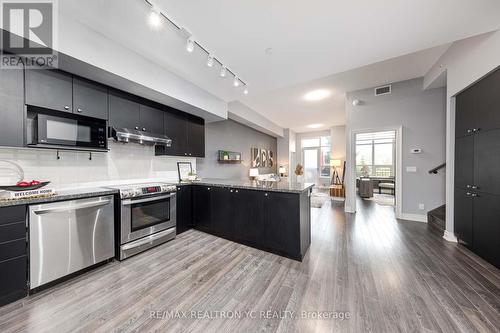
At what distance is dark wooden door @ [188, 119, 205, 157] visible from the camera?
150 inches

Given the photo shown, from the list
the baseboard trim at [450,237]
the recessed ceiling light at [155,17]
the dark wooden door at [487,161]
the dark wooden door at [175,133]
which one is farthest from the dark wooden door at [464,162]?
the dark wooden door at [175,133]

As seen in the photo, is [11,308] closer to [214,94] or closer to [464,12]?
[214,94]

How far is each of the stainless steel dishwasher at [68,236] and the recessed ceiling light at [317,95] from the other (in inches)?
187

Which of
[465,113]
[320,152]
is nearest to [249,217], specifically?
[465,113]

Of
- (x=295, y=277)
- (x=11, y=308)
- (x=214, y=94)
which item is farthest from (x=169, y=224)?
(x=214, y=94)

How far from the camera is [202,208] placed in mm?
3326

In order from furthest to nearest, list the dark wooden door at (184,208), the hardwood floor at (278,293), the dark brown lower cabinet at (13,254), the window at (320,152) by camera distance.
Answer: the window at (320,152), the dark wooden door at (184,208), the dark brown lower cabinet at (13,254), the hardwood floor at (278,293)

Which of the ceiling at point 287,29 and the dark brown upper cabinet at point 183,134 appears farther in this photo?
the dark brown upper cabinet at point 183,134

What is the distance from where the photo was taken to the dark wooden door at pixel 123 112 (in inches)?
100

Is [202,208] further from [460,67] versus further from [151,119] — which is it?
[460,67]

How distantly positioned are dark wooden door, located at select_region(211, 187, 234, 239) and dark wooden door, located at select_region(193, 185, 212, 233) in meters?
0.10

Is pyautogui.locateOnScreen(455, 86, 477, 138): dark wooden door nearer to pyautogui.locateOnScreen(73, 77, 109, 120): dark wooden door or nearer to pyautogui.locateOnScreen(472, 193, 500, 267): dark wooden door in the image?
pyautogui.locateOnScreen(472, 193, 500, 267): dark wooden door

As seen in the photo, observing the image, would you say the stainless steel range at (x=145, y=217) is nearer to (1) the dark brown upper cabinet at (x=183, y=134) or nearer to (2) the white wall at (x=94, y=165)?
(2) the white wall at (x=94, y=165)

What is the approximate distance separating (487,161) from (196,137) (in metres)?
4.51
